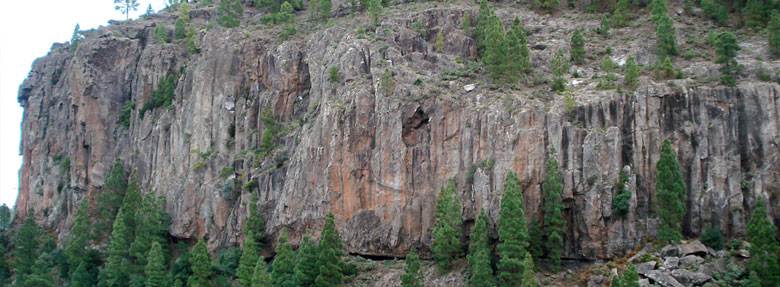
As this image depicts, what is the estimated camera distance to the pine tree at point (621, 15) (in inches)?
4031

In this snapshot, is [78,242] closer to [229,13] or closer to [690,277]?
[229,13]

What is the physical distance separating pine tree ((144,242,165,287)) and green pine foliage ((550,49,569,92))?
155 feet

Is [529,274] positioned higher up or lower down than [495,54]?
lower down

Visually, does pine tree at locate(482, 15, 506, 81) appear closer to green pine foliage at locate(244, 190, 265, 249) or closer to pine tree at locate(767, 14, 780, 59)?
pine tree at locate(767, 14, 780, 59)

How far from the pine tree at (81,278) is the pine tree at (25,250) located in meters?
9.37

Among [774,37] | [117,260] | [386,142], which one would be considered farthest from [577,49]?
[117,260]

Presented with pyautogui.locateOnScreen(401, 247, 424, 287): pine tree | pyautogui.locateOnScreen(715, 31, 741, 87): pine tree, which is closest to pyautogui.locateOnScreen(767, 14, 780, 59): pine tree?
pyautogui.locateOnScreen(715, 31, 741, 87): pine tree

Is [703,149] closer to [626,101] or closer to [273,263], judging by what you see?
[626,101]

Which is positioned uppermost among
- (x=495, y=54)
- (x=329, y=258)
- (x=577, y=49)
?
(x=577, y=49)

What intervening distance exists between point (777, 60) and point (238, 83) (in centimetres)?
6333

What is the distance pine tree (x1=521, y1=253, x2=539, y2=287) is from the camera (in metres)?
71.0

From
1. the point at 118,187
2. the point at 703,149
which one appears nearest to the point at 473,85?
the point at 703,149

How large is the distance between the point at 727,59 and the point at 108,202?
2977 inches

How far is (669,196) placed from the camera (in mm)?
75250
